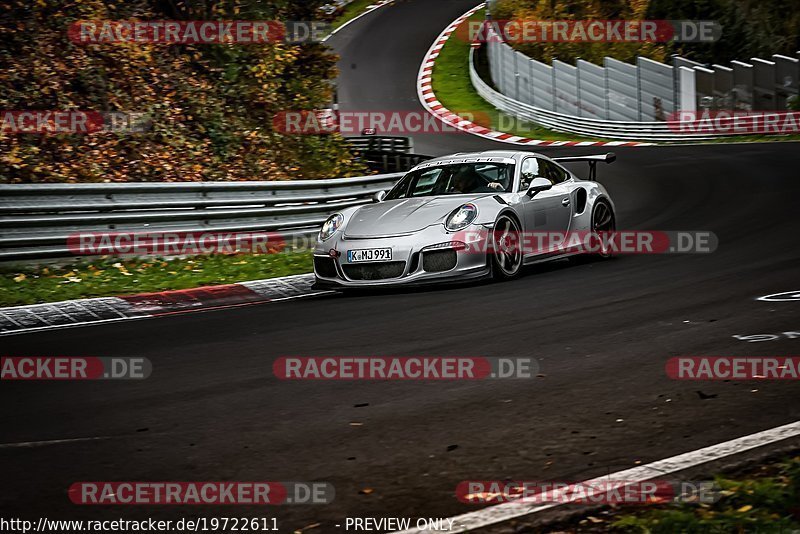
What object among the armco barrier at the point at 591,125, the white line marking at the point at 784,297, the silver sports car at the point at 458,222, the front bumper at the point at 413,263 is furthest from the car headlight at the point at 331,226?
the armco barrier at the point at 591,125

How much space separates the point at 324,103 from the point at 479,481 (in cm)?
1516

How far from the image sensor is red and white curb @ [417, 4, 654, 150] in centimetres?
2961

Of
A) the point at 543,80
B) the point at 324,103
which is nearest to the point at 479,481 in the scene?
the point at 324,103

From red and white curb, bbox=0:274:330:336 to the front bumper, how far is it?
0.80 m

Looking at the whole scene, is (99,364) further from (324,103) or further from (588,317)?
(324,103)

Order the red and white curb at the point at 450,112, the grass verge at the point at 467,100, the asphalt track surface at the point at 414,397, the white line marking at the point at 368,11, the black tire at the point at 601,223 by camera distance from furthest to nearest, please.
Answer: the white line marking at the point at 368,11 < the grass verge at the point at 467,100 < the red and white curb at the point at 450,112 < the black tire at the point at 601,223 < the asphalt track surface at the point at 414,397

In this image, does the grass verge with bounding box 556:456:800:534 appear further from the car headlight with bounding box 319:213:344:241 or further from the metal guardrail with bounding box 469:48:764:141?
the metal guardrail with bounding box 469:48:764:141

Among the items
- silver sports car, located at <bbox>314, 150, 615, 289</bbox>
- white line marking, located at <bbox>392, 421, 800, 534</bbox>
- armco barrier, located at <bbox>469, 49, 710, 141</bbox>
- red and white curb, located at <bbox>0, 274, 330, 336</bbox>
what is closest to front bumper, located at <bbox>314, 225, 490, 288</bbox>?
silver sports car, located at <bbox>314, 150, 615, 289</bbox>

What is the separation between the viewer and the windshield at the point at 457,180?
1070 centimetres

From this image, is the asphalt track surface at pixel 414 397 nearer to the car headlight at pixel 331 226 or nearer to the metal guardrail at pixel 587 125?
the car headlight at pixel 331 226

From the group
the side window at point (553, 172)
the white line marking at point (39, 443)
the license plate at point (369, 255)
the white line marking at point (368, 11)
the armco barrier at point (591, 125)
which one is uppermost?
the white line marking at point (368, 11)

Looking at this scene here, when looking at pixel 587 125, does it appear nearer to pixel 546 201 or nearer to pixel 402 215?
pixel 546 201

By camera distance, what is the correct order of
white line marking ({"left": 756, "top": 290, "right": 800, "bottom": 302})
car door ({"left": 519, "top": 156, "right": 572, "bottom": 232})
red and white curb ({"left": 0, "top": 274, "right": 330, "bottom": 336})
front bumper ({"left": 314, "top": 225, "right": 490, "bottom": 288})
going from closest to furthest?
1. white line marking ({"left": 756, "top": 290, "right": 800, "bottom": 302})
2. red and white curb ({"left": 0, "top": 274, "right": 330, "bottom": 336})
3. front bumper ({"left": 314, "top": 225, "right": 490, "bottom": 288})
4. car door ({"left": 519, "top": 156, "right": 572, "bottom": 232})

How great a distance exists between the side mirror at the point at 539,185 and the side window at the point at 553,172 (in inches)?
29.3
